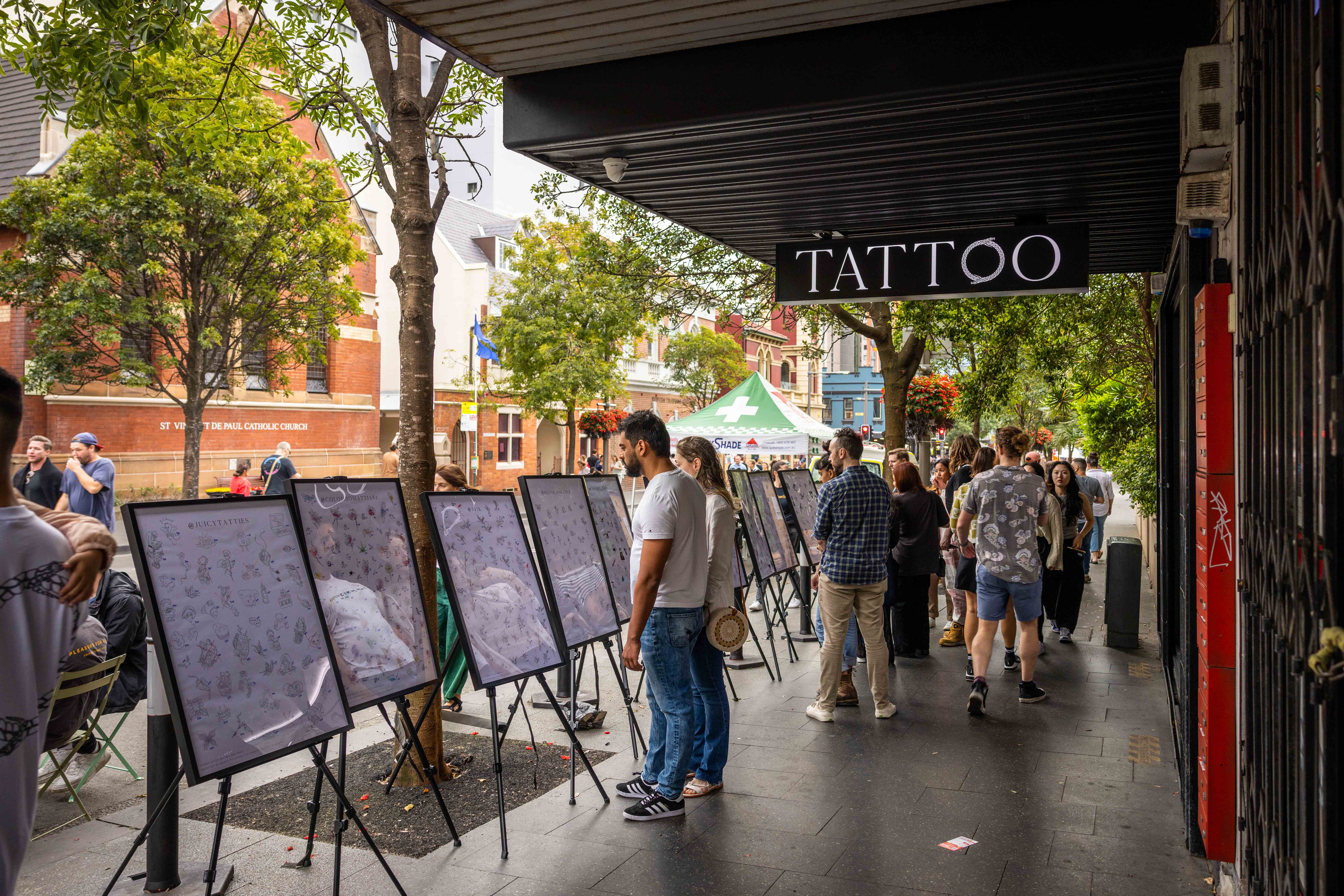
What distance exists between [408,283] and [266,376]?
19.4 meters

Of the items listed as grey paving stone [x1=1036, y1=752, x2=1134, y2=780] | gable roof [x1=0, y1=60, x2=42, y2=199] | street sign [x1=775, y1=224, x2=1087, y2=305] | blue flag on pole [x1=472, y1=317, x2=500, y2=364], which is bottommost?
grey paving stone [x1=1036, y1=752, x2=1134, y2=780]

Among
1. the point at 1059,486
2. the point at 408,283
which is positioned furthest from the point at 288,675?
the point at 1059,486

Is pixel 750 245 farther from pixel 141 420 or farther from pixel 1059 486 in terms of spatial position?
pixel 141 420

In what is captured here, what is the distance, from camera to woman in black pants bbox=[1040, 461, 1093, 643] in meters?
9.88

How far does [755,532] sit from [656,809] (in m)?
4.34

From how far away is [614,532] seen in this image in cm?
671

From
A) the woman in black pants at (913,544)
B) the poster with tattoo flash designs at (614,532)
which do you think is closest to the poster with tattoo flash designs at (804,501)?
the woman in black pants at (913,544)

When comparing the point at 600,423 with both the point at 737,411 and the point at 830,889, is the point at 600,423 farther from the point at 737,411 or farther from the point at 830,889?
the point at 830,889

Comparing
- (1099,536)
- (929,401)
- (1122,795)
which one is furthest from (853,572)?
(1099,536)

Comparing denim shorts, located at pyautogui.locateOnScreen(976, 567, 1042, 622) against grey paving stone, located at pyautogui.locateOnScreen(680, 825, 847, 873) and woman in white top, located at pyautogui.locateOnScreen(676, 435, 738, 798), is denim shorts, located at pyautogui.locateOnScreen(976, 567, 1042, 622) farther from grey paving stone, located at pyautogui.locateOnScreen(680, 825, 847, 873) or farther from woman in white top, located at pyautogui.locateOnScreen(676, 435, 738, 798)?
grey paving stone, located at pyautogui.locateOnScreen(680, 825, 847, 873)

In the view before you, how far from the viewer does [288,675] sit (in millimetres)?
3754

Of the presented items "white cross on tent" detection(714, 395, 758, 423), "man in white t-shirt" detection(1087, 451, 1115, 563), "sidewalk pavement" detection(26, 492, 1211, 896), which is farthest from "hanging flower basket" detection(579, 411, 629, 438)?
"sidewalk pavement" detection(26, 492, 1211, 896)

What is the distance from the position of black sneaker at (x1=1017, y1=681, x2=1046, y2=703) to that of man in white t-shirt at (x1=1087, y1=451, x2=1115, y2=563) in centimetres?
904

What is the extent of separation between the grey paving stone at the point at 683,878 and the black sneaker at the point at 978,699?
3.12 meters
